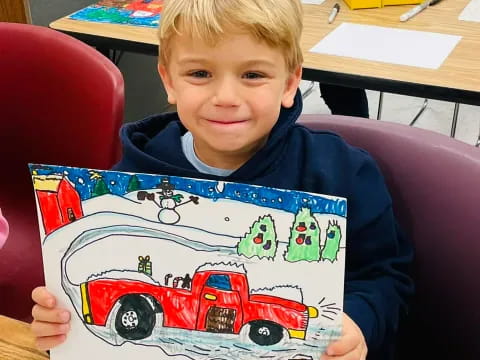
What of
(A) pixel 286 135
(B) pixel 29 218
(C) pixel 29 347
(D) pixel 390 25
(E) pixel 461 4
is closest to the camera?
(C) pixel 29 347

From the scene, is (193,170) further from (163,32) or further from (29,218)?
(29,218)

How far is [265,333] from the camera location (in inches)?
25.9

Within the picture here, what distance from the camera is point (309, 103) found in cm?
316

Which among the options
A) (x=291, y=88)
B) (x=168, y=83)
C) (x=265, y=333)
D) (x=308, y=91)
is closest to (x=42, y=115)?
(x=168, y=83)

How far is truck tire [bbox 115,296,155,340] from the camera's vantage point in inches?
26.7

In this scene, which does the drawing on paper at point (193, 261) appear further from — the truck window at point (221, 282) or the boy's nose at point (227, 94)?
the boy's nose at point (227, 94)

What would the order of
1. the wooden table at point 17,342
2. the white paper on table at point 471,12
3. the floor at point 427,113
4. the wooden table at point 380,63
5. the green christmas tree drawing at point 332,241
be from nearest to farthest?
the green christmas tree drawing at point 332,241, the wooden table at point 17,342, the wooden table at point 380,63, the white paper on table at point 471,12, the floor at point 427,113

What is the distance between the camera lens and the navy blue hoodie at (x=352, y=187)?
2.89 feet

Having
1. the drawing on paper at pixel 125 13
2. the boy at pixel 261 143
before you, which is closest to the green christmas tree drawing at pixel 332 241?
the boy at pixel 261 143

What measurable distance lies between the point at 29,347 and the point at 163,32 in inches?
16.4

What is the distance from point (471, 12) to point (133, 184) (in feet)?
4.81

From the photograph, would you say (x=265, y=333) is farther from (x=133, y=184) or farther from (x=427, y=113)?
(x=427, y=113)

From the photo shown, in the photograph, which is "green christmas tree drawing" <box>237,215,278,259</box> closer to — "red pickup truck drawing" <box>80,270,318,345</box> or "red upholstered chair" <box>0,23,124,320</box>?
"red pickup truck drawing" <box>80,270,318,345</box>

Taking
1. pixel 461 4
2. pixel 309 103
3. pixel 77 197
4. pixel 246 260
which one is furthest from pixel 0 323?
pixel 309 103
